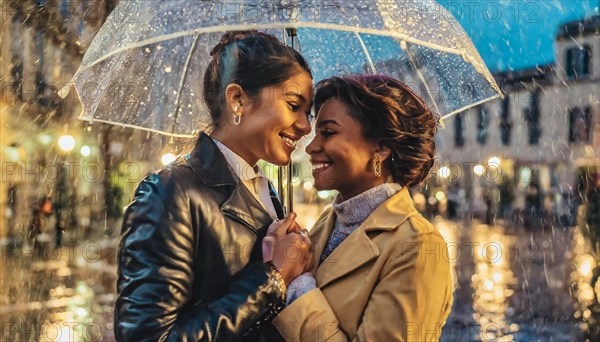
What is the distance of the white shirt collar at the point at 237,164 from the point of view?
2875 millimetres

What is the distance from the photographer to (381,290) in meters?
2.79

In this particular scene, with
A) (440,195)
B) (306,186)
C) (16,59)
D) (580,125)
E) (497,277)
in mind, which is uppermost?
(16,59)

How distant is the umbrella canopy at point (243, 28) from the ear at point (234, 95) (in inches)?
8.8

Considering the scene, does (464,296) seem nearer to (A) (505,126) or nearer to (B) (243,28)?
(B) (243,28)

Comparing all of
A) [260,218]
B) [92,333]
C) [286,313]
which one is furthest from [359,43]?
[92,333]

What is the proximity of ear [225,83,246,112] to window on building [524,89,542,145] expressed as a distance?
5244 centimetres

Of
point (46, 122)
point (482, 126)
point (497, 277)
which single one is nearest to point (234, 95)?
point (497, 277)

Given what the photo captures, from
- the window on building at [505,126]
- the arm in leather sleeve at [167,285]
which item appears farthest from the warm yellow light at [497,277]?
the window on building at [505,126]

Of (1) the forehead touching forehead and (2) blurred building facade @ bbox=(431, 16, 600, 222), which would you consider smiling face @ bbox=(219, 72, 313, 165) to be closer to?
(1) the forehead touching forehead

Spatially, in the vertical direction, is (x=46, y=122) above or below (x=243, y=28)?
below

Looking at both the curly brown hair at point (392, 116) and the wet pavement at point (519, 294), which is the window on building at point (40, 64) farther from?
the curly brown hair at point (392, 116)

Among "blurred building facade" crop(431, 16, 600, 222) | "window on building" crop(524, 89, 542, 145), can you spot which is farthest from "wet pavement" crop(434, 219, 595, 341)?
"window on building" crop(524, 89, 542, 145)

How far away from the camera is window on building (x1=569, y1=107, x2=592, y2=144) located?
158ft

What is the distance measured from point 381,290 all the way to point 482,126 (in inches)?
2185
